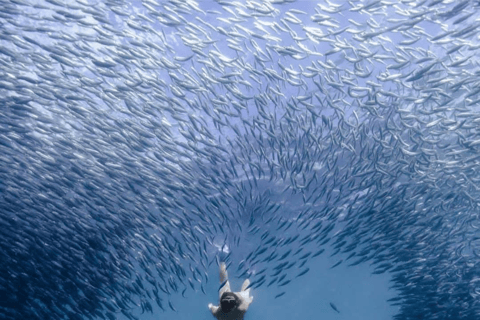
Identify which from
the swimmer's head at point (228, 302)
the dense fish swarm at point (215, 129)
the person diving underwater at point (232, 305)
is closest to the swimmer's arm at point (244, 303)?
the person diving underwater at point (232, 305)

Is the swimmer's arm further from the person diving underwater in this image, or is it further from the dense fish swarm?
the dense fish swarm

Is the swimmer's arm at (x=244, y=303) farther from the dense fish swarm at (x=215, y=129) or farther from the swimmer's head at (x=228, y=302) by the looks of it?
the dense fish swarm at (x=215, y=129)

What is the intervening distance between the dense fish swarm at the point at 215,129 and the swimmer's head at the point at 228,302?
15.1 ft

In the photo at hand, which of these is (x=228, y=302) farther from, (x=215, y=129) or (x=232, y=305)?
(x=215, y=129)

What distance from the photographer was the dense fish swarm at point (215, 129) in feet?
27.3

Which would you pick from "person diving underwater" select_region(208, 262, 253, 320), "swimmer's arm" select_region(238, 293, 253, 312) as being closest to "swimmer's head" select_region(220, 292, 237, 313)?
"person diving underwater" select_region(208, 262, 253, 320)

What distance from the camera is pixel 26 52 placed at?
9.28m

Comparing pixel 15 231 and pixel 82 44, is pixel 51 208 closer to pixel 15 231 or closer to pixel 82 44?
pixel 15 231

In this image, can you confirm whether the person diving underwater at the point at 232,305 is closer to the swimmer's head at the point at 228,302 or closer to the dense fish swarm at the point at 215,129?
the swimmer's head at the point at 228,302

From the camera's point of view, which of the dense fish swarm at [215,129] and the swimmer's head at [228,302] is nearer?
the swimmer's head at [228,302]

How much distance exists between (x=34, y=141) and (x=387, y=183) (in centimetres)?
1094

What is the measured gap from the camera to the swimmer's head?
473cm

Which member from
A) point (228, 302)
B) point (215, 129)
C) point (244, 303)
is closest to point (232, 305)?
point (228, 302)

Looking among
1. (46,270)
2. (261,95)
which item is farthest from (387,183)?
(46,270)
